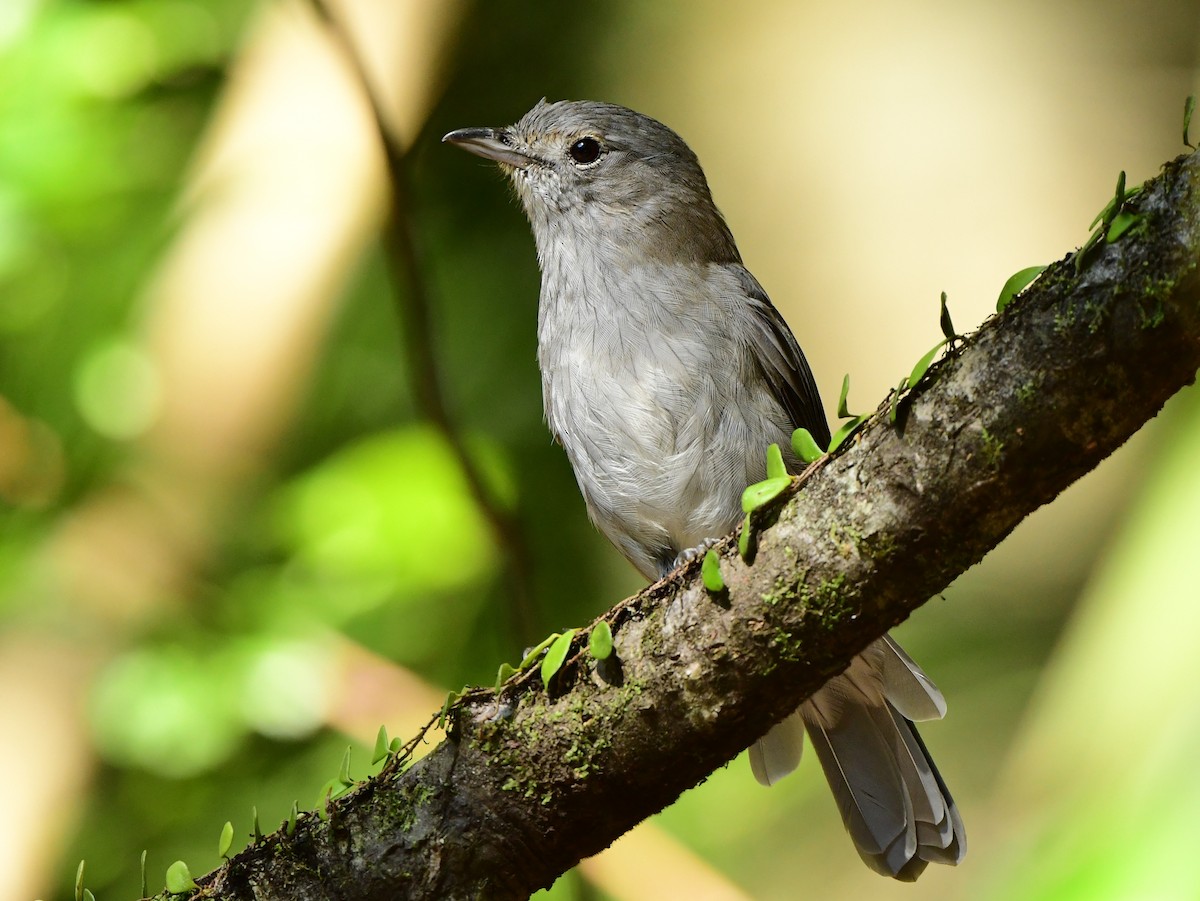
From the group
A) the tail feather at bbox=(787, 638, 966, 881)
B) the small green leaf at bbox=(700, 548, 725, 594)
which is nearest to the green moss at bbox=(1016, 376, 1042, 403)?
the small green leaf at bbox=(700, 548, 725, 594)

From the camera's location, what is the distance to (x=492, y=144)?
3.37 m

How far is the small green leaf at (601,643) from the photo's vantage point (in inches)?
72.2

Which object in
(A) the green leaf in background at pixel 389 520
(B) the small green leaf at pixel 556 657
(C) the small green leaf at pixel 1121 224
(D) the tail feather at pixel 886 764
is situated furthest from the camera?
(A) the green leaf in background at pixel 389 520

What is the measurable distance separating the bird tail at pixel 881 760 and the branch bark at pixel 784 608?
35.0 inches

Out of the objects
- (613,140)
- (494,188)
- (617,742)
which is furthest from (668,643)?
(494,188)

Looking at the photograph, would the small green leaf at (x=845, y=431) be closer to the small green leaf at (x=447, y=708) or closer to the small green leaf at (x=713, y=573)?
the small green leaf at (x=713, y=573)

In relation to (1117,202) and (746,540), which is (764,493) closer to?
(746,540)

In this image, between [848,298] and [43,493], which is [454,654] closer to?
[43,493]

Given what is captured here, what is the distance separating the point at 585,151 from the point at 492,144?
29 cm

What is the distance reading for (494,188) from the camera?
17.5ft

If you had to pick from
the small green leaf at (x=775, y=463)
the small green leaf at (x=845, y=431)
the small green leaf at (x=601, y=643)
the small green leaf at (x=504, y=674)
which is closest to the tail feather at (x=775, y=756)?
the small green leaf at (x=504, y=674)

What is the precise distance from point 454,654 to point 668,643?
302 centimetres

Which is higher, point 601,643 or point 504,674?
point 601,643

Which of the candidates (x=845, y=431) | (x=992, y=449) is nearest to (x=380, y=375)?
(x=845, y=431)
